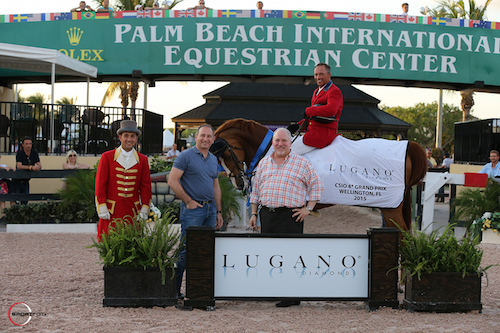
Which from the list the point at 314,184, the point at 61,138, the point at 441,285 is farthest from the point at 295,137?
the point at 61,138

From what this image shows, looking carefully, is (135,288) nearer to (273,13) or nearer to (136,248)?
(136,248)

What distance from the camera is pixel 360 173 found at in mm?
6398

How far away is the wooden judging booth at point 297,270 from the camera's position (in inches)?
199

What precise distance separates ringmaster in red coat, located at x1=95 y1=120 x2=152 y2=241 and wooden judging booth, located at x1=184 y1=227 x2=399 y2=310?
36.8 inches

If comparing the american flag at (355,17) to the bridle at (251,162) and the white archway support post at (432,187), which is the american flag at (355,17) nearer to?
the white archway support post at (432,187)

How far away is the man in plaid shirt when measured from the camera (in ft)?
17.0

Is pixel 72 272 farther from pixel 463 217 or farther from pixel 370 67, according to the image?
pixel 370 67

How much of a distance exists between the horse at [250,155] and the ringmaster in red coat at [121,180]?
1.19 m

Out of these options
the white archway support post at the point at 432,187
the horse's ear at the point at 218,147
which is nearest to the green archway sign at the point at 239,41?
the white archway support post at the point at 432,187

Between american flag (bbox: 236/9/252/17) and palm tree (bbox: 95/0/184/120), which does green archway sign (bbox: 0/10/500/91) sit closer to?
american flag (bbox: 236/9/252/17)

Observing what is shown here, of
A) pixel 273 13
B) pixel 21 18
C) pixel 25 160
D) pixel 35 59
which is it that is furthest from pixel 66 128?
pixel 273 13

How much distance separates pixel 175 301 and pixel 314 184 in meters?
1.79

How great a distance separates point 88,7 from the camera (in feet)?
61.7

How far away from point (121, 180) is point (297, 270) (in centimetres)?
203
